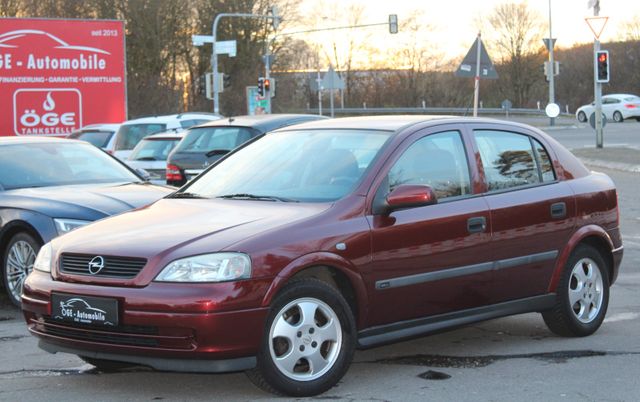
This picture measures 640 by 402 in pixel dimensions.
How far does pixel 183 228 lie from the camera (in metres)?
5.66

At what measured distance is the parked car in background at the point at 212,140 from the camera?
45.6 feet

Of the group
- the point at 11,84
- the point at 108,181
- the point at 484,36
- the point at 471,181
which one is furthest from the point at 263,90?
the point at 471,181

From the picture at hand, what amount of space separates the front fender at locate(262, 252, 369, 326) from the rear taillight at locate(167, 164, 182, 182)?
357 inches

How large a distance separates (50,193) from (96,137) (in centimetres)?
1241

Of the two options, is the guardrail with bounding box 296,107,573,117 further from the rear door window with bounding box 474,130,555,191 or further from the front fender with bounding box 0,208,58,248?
the rear door window with bounding box 474,130,555,191

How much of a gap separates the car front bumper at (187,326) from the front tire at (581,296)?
8.49 ft

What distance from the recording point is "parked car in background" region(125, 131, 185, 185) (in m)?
16.8

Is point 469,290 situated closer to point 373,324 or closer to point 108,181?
point 373,324

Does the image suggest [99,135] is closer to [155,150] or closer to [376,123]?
[155,150]

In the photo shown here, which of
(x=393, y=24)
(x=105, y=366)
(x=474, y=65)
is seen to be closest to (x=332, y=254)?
(x=105, y=366)

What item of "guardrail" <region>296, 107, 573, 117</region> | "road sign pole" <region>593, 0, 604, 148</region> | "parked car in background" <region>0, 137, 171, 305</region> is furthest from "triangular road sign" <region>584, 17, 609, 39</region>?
"guardrail" <region>296, 107, 573, 117</region>

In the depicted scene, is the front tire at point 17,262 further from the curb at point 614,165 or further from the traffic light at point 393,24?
the traffic light at point 393,24

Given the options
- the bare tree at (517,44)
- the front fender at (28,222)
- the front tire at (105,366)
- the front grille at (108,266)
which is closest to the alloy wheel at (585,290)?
the front tire at (105,366)

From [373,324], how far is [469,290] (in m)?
0.79
